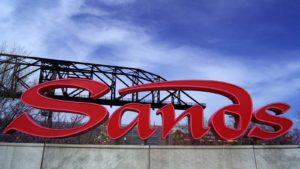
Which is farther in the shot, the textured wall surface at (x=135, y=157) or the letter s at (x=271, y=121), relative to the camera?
the letter s at (x=271, y=121)

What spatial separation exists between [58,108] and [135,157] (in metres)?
3.89

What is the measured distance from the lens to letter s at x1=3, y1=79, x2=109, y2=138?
12969 mm

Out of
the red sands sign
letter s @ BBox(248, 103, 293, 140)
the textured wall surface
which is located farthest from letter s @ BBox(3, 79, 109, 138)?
letter s @ BBox(248, 103, 293, 140)

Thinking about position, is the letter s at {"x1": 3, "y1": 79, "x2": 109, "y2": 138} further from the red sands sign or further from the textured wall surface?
the textured wall surface

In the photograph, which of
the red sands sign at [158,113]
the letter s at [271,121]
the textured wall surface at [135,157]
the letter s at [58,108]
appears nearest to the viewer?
the textured wall surface at [135,157]

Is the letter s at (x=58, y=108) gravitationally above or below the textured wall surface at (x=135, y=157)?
above

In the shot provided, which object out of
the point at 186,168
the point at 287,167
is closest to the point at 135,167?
the point at 186,168

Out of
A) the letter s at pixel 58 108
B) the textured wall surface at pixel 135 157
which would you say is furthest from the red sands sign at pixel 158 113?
the textured wall surface at pixel 135 157

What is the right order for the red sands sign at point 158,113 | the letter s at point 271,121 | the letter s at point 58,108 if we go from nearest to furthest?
the letter s at point 58,108
the red sands sign at point 158,113
the letter s at point 271,121

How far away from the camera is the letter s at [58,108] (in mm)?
12969

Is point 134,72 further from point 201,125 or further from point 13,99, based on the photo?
point 201,125

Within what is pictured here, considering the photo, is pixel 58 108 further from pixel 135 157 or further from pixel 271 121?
pixel 271 121

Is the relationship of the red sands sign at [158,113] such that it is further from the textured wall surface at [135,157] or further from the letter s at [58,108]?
the textured wall surface at [135,157]

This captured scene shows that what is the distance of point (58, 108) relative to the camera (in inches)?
527
